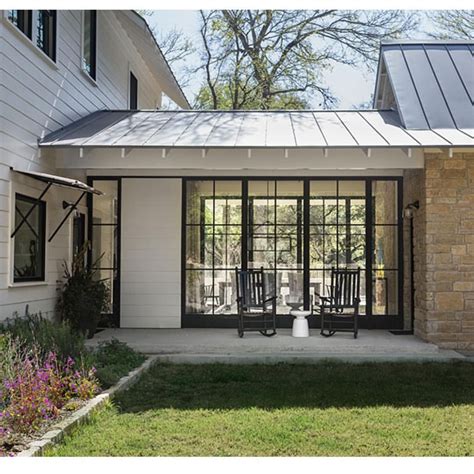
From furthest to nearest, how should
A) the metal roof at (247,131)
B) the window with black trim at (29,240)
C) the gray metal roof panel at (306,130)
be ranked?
the gray metal roof panel at (306,130) < the metal roof at (247,131) < the window with black trim at (29,240)

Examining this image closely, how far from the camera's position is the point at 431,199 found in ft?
26.4

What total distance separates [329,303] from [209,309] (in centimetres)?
179

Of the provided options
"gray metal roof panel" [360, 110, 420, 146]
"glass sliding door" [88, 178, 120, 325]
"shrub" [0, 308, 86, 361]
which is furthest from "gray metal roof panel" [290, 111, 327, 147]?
"shrub" [0, 308, 86, 361]

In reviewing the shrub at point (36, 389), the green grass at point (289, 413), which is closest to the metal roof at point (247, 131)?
the green grass at point (289, 413)

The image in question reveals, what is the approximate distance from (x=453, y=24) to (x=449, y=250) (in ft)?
43.6

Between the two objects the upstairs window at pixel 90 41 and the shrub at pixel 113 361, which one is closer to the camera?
the shrub at pixel 113 361

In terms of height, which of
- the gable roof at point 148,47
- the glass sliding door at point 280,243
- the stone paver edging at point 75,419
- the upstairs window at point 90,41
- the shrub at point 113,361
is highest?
the gable roof at point 148,47

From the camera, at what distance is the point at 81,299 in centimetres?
826

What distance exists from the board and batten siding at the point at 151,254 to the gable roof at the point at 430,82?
3515 mm

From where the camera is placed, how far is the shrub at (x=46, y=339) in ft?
19.1

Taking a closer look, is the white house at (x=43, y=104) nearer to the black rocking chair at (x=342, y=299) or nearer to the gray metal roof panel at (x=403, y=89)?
the black rocking chair at (x=342, y=299)

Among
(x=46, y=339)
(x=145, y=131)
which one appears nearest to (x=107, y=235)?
(x=145, y=131)

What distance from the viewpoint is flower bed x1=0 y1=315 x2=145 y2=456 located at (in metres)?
4.27
